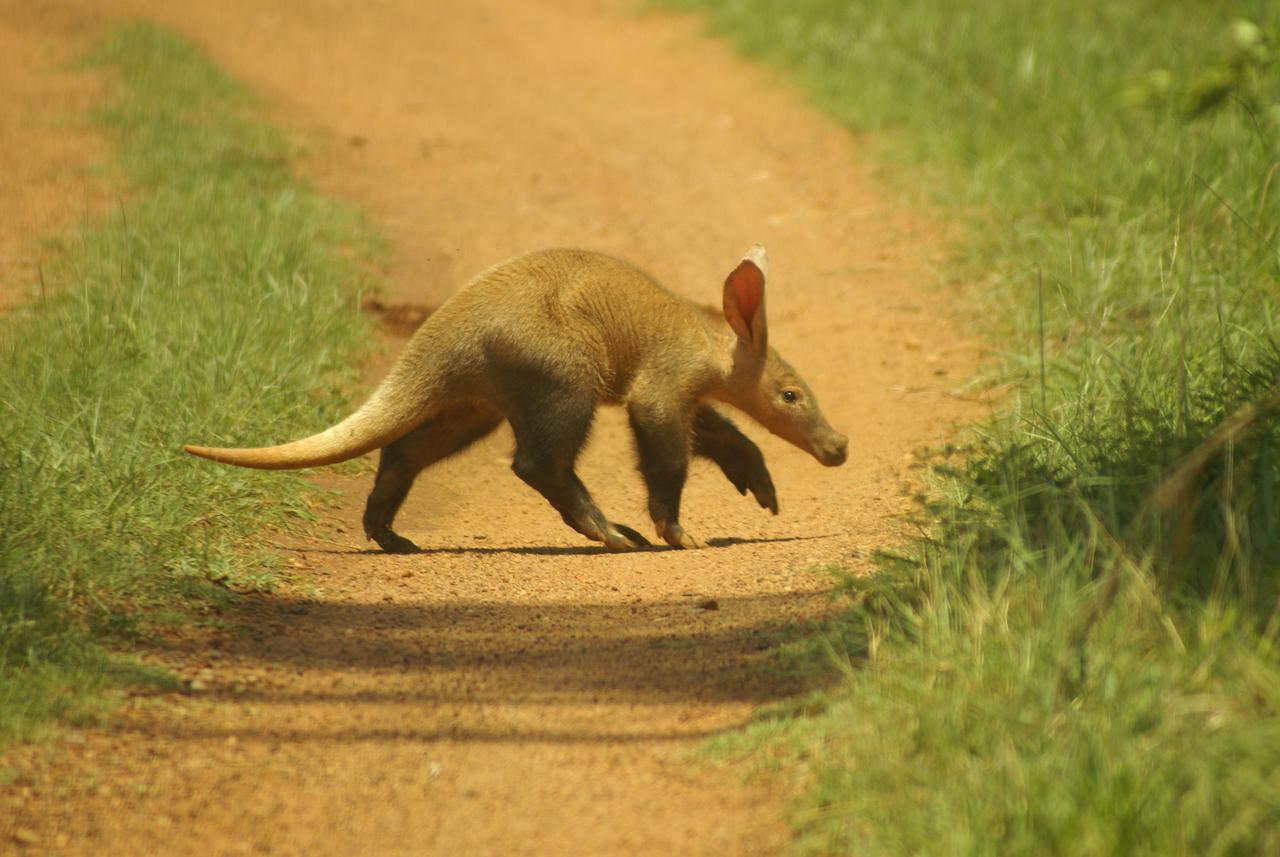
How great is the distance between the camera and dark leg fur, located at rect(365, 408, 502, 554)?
5504 mm

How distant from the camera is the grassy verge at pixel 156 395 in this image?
4.02m

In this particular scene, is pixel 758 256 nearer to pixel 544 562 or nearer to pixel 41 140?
pixel 544 562

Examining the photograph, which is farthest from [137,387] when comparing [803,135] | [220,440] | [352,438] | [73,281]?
[803,135]

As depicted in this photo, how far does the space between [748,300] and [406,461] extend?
1.52 metres

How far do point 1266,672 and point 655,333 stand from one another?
3224mm

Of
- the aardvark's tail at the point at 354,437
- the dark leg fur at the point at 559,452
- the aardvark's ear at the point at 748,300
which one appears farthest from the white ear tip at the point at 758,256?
the aardvark's tail at the point at 354,437

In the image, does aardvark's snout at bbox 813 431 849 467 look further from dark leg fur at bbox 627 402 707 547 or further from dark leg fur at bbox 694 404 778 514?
dark leg fur at bbox 627 402 707 547

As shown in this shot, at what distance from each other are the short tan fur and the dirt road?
0.29 m

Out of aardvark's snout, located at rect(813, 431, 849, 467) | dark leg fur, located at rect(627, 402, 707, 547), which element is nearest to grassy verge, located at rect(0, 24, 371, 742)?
dark leg fur, located at rect(627, 402, 707, 547)

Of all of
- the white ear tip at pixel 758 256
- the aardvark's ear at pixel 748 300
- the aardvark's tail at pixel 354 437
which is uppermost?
the white ear tip at pixel 758 256

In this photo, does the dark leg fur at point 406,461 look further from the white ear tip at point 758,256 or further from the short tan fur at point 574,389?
the white ear tip at point 758,256

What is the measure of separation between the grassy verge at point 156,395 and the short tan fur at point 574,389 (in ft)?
1.12

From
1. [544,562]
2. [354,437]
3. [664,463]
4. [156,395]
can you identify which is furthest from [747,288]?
[156,395]

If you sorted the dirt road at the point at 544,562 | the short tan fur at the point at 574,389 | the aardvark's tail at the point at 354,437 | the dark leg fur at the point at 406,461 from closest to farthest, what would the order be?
the dirt road at the point at 544,562 → the aardvark's tail at the point at 354,437 → the short tan fur at the point at 574,389 → the dark leg fur at the point at 406,461
